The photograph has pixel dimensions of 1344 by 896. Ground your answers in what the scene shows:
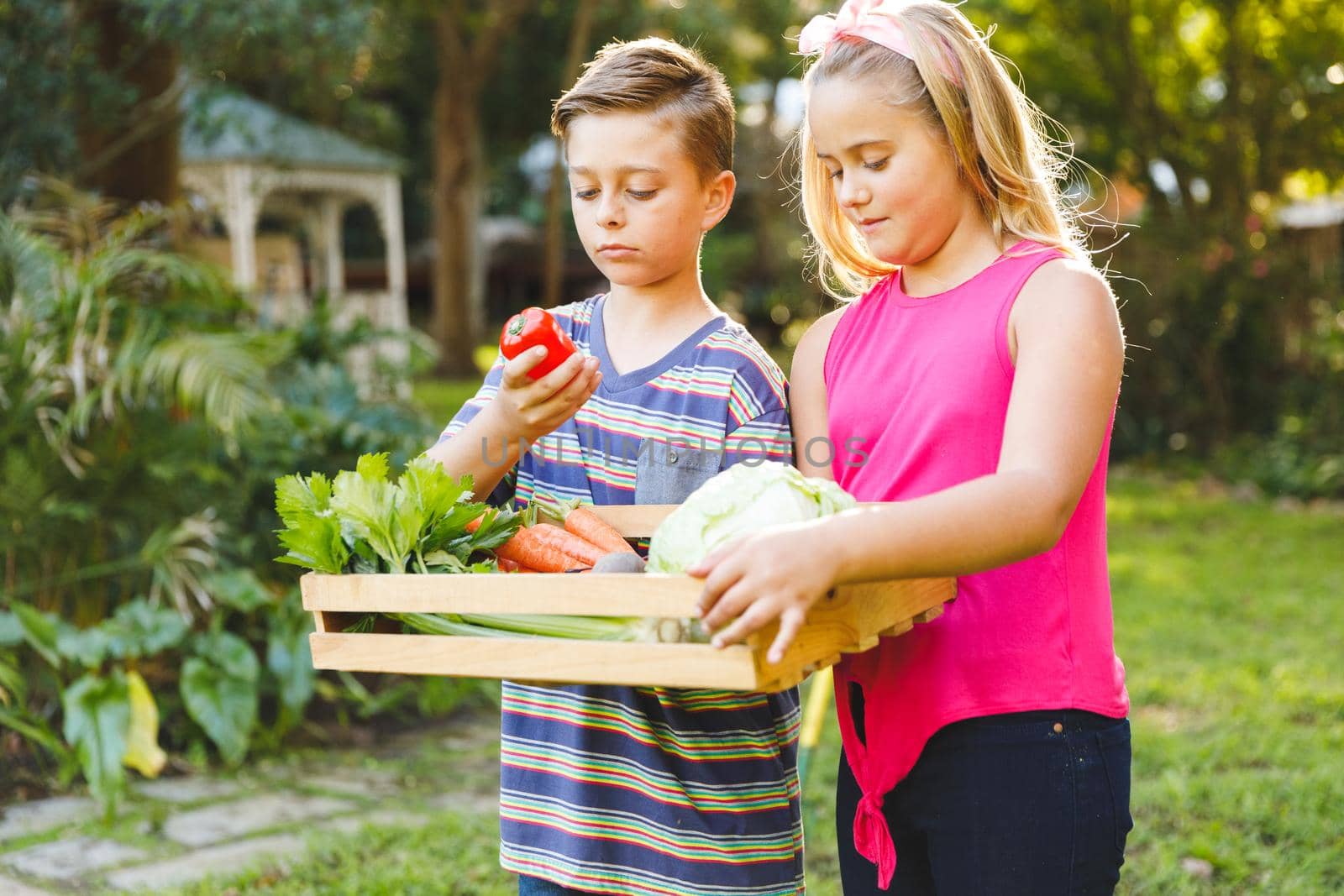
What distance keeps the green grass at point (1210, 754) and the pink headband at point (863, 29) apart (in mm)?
2522

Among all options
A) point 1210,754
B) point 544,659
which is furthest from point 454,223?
point 544,659

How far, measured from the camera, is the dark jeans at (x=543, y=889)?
2135 mm

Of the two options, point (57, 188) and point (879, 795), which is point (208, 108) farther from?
point (879, 795)

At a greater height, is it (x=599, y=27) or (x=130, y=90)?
(x=599, y=27)

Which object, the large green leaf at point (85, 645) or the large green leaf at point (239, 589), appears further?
the large green leaf at point (239, 589)

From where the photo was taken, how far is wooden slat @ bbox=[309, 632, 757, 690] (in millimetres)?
1467

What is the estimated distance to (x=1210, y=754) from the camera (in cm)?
482

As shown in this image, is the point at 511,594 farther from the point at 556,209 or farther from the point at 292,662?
the point at 556,209

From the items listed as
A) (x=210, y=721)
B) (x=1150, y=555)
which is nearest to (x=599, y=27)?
(x=1150, y=555)

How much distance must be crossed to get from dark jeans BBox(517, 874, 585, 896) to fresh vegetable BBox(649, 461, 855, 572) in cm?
69

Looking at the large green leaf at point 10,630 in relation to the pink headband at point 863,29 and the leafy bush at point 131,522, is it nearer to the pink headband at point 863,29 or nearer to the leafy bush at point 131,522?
the leafy bush at point 131,522

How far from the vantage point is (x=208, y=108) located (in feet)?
21.5

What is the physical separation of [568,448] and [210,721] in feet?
9.96

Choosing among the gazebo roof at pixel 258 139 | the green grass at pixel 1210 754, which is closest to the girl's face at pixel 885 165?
the green grass at pixel 1210 754
